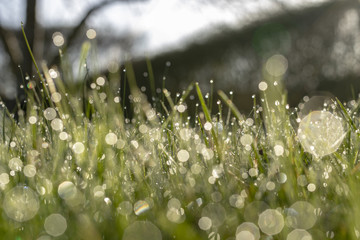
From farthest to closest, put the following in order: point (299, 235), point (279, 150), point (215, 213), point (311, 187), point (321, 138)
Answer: point (321, 138), point (279, 150), point (311, 187), point (215, 213), point (299, 235)

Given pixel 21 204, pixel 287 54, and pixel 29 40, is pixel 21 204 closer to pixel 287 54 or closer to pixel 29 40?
pixel 287 54

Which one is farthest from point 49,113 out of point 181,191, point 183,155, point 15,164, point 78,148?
point 181,191

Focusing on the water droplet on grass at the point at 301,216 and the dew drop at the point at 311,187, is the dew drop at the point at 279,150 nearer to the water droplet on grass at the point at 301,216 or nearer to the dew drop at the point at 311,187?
the dew drop at the point at 311,187

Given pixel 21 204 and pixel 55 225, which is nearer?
pixel 55 225

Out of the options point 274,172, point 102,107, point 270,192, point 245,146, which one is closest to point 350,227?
point 270,192

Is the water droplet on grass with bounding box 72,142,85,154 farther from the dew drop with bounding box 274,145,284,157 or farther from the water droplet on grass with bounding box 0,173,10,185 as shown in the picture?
the dew drop with bounding box 274,145,284,157

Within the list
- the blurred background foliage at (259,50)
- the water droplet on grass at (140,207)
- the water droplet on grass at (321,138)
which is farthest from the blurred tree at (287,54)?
the water droplet on grass at (140,207)

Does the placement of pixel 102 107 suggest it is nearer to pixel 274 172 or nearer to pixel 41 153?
pixel 41 153
